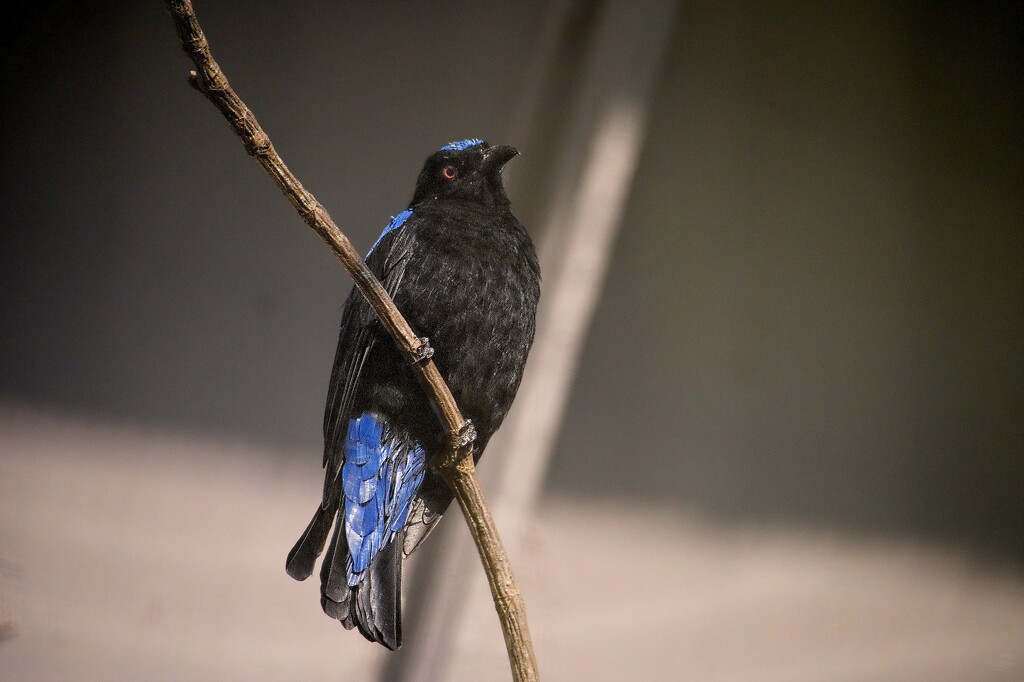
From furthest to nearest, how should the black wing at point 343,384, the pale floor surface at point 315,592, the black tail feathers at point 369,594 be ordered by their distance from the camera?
the pale floor surface at point 315,592 < the black wing at point 343,384 < the black tail feathers at point 369,594

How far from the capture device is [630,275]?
2695 mm

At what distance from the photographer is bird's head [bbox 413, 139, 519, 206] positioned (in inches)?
67.0

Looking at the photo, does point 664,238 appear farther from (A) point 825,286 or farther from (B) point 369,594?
(B) point 369,594

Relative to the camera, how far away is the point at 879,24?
2.88 m

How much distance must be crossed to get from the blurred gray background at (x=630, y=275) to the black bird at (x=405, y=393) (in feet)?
2.86

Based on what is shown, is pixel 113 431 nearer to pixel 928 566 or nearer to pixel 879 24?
pixel 928 566

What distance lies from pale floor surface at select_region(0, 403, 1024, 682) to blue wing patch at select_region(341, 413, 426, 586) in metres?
0.93

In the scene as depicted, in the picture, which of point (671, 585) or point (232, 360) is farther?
point (671, 585)

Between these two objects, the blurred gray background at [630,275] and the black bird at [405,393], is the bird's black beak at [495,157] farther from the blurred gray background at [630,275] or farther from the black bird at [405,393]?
the blurred gray background at [630,275]

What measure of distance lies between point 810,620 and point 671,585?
0.52 metres

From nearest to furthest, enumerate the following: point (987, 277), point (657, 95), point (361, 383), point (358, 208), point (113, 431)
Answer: point (361, 383)
point (113, 431)
point (358, 208)
point (657, 95)
point (987, 277)

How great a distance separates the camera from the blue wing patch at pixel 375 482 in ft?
4.78

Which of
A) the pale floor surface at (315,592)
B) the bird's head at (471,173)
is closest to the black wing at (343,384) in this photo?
the bird's head at (471,173)

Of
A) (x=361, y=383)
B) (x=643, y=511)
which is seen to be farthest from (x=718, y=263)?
(x=361, y=383)
